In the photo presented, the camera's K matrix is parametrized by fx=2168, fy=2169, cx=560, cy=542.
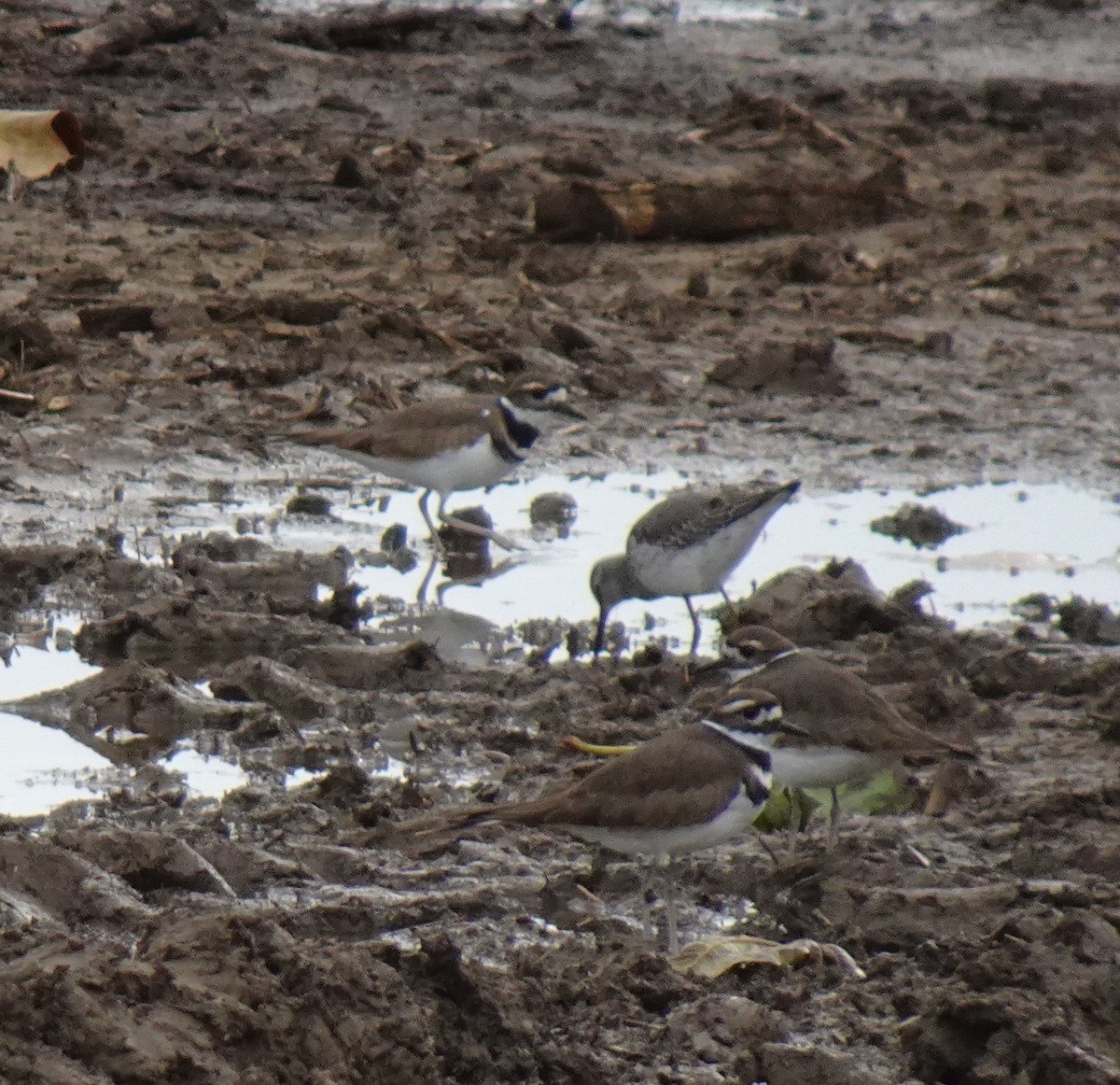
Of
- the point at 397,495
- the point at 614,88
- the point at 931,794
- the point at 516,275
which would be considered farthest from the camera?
the point at 614,88

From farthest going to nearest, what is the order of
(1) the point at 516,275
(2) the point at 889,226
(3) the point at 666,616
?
(2) the point at 889,226 → (1) the point at 516,275 → (3) the point at 666,616

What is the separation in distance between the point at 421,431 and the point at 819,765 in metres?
4.34

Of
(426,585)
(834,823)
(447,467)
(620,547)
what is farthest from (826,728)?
(447,467)

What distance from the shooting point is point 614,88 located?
20266 mm

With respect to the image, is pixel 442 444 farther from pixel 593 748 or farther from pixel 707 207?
pixel 707 207

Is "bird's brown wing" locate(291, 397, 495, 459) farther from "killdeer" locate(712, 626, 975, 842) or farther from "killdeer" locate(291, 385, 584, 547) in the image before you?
"killdeer" locate(712, 626, 975, 842)

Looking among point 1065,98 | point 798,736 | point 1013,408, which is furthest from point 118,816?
point 1065,98

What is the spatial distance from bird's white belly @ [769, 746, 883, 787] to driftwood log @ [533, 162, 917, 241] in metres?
8.70

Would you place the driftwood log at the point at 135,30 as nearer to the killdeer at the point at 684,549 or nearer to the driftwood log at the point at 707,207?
the driftwood log at the point at 707,207

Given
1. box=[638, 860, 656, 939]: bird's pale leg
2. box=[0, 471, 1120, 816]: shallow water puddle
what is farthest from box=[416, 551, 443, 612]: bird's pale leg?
box=[638, 860, 656, 939]: bird's pale leg

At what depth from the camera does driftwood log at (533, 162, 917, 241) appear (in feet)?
48.6

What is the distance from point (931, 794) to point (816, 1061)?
235 cm

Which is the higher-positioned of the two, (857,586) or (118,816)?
(118,816)

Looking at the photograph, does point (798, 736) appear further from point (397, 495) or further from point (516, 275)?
point (516, 275)
